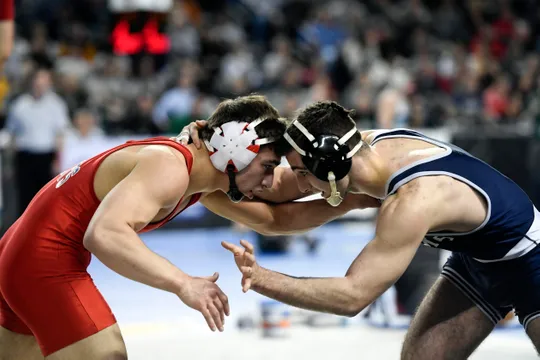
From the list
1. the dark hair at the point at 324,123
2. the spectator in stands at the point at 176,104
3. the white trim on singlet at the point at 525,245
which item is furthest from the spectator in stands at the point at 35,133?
the white trim on singlet at the point at 525,245

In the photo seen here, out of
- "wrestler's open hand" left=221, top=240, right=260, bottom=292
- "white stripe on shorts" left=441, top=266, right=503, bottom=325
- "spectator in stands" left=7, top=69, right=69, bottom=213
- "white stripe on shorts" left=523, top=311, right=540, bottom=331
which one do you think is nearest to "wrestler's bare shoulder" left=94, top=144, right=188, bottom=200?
"wrestler's open hand" left=221, top=240, right=260, bottom=292

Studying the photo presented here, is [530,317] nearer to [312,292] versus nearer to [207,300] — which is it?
[312,292]

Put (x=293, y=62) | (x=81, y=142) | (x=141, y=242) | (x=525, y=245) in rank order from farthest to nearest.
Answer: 1. (x=293, y=62)
2. (x=81, y=142)
3. (x=525, y=245)
4. (x=141, y=242)

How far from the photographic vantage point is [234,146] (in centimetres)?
392

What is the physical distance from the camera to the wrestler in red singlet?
12.0ft

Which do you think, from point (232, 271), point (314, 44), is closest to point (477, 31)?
point (314, 44)

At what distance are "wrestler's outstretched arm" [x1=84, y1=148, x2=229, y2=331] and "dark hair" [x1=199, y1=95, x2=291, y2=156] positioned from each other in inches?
19.5

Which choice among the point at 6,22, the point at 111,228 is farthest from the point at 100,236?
the point at 6,22

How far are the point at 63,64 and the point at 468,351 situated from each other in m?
9.74

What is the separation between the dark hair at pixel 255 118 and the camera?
403 centimetres

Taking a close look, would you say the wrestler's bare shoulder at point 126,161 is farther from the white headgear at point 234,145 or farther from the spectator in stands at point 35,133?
the spectator in stands at point 35,133

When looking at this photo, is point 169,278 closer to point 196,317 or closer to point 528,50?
point 196,317

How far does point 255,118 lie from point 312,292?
2.92 feet

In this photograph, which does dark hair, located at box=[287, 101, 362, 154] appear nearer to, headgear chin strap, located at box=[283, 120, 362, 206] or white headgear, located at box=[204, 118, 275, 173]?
headgear chin strap, located at box=[283, 120, 362, 206]
